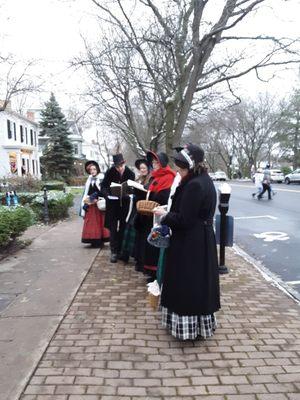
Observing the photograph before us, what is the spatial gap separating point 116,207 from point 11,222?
199 cm

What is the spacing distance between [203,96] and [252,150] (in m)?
48.8

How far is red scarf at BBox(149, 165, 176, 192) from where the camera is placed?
18.2 feet

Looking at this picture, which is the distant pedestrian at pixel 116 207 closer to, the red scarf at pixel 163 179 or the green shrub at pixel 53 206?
the red scarf at pixel 163 179

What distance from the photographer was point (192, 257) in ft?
12.5

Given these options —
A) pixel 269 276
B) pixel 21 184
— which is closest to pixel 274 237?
pixel 269 276

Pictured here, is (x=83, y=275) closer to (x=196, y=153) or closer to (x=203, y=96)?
(x=196, y=153)

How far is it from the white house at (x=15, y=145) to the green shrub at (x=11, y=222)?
28.3 meters

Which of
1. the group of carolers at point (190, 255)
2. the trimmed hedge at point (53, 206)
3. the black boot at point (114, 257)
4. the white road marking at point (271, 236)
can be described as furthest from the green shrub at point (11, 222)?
the white road marking at point (271, 236)

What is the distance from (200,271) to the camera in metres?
3.83

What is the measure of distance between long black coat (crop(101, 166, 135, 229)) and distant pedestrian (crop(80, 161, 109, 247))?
0.77 m

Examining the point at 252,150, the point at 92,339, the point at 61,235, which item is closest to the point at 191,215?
the point at 92,339

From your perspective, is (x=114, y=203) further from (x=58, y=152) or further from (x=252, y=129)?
(x=252, y=129)

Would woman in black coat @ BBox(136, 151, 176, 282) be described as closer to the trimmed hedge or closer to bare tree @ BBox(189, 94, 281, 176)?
the trimmed hedge

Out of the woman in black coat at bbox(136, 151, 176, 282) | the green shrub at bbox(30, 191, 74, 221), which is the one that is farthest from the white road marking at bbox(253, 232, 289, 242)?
the green shrub at bbox(30, 191, 74, 221)
